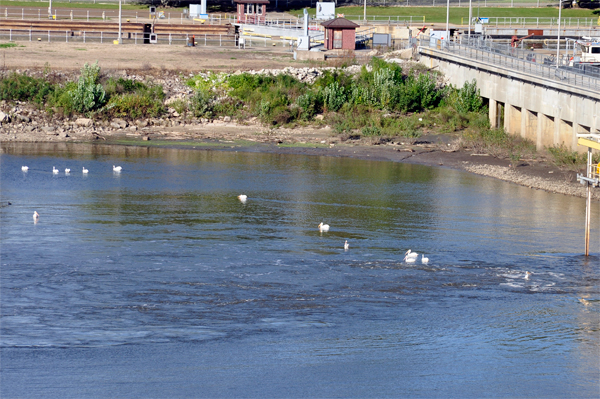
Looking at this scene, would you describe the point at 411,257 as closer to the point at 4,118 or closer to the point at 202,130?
the point at 202,130

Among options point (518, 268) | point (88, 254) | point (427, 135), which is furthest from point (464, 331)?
point (427, 135)

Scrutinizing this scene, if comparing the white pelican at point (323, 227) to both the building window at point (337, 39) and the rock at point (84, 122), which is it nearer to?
the rock at point (84, 122)

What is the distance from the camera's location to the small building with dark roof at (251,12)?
248ft

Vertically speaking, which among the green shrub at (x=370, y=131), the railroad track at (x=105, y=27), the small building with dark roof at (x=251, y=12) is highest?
the small building with dark roof at (x=251, y=12)

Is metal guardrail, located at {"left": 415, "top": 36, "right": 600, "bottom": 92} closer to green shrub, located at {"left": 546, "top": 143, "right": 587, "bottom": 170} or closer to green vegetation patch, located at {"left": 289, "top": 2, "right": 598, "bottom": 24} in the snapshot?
green shrub, located at {"left": 546, "top": 143, "right": 587, "bottom": 170}

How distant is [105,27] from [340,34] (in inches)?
777

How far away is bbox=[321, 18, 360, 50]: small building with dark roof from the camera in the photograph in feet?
211

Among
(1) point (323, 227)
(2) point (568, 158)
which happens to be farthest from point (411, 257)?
(2) point (568, 158)

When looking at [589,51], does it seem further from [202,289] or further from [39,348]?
[39,348]

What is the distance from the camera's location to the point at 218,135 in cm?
5025

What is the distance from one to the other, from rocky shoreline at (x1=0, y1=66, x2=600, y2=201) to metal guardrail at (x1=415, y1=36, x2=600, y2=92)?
4644 millimetres

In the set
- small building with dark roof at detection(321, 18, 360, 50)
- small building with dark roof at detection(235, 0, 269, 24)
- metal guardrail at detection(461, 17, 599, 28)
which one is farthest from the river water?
metal guardrail at detection(461, 17, 599, 28)

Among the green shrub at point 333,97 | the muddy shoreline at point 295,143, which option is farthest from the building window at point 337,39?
the muddy shoreline at point 295,143

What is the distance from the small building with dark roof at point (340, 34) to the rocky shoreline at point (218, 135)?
958 centimetres
